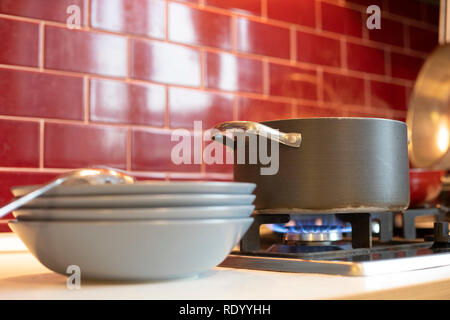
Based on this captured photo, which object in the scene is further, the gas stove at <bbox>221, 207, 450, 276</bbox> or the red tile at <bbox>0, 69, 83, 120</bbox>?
the red tile at <bbox>0, 69, 83, 120</bbox>

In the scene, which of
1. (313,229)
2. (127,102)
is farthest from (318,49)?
(313,229)

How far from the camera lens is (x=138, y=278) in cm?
59

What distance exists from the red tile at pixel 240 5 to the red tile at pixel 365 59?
35 centimetres

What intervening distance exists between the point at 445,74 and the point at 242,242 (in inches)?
44.9

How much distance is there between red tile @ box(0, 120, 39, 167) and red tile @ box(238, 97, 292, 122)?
513 mm

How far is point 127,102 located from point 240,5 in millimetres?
414

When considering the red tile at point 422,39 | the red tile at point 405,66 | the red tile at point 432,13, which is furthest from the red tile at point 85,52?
the red tile at point 432,13

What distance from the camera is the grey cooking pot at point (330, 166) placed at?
0.80m

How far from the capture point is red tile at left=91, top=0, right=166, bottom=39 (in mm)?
1245

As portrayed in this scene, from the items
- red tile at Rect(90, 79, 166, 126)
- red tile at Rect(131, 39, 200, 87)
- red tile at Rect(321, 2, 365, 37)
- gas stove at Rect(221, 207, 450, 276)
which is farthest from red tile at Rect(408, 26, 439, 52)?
gas stove at Rect(221, 207, 450, 276)

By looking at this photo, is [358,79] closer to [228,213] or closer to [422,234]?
[422,234]

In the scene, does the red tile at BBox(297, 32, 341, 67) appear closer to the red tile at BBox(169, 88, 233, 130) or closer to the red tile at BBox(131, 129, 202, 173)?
the red tile at BBox(169, 88, 233, 130)

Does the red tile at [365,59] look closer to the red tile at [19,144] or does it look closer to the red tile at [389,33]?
the red tile at [389,33]

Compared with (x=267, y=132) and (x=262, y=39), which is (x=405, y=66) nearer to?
(x=262, y=39)
